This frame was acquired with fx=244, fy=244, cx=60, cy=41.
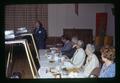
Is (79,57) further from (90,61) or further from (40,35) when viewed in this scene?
(40,35)

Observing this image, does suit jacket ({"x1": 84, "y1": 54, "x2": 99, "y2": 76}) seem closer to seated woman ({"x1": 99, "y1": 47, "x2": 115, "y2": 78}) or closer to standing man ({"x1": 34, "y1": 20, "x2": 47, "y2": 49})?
seated woman ({"x1": 99, "y1": 47, "x2": 115, "y2": 78})

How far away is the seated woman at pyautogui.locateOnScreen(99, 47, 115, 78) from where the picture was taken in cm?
196

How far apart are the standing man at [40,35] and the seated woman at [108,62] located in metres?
0.48

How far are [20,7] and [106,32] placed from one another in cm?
73

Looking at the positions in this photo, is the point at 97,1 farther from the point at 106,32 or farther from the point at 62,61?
the point at 62,61

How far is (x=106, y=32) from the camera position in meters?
1.98

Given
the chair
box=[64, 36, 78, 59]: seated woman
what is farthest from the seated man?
the chair

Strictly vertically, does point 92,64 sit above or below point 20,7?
below

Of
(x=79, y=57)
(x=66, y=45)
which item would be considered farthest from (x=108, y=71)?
(x=66, y=45)

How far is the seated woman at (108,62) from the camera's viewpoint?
1.96m

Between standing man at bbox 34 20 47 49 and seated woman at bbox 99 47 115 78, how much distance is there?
0.48 m

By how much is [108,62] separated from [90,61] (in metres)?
0.15

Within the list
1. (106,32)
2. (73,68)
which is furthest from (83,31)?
(73,68)

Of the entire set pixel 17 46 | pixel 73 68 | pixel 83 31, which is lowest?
pixel 73 68
